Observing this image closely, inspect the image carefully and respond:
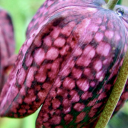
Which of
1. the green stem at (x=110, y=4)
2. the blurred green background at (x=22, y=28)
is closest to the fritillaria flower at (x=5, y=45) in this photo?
the blurred green background at (x=22, y=28)

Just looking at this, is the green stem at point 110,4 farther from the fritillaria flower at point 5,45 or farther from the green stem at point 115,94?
the fritillaria flower at point 5,45

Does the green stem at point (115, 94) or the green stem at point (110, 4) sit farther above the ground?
the green stem at point (110, 4)

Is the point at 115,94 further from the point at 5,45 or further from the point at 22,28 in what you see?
the point at 22,28

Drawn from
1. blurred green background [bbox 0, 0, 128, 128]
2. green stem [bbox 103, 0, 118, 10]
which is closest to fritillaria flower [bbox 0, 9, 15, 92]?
blurred green background [bbox 0, 0, 128, 128]

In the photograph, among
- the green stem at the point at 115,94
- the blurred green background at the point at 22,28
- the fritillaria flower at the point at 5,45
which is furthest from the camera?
the blurred green background at the point at 22,28

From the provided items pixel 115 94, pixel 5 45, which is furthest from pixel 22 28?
pixel 115 94

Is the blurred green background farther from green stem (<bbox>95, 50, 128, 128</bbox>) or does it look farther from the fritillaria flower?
green stem (<bbox>95, 50, 128, 128</bbox>)

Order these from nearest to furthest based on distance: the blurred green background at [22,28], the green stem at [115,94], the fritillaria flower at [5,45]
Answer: the green stem at [115,94], the fritillaria flower at [5,45], the blurred green background at [22,28]
